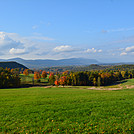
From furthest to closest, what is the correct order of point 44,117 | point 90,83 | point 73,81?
1. point 90,83
2. point 73,81
3. point 44,117

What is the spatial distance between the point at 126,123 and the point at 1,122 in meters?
11.8

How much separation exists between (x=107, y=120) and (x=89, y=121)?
5.94 feet

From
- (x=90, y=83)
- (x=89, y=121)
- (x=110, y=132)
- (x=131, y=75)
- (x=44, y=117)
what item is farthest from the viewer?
(x=131, y=75)

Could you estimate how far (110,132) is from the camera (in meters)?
9.58

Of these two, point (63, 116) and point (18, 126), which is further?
point (63, 116)

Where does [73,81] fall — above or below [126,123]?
below

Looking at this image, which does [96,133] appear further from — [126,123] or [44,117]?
[44,117]

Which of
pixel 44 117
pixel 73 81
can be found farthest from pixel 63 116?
pixel 73 81

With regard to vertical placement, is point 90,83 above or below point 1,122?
below

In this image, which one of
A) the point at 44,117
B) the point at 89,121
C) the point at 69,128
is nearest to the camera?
the point at 69,128

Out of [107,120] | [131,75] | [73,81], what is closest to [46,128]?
[107,120]

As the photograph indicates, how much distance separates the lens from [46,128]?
10.3 m

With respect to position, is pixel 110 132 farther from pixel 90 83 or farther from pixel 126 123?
pixel 90 83

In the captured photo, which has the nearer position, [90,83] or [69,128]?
[69,128]
